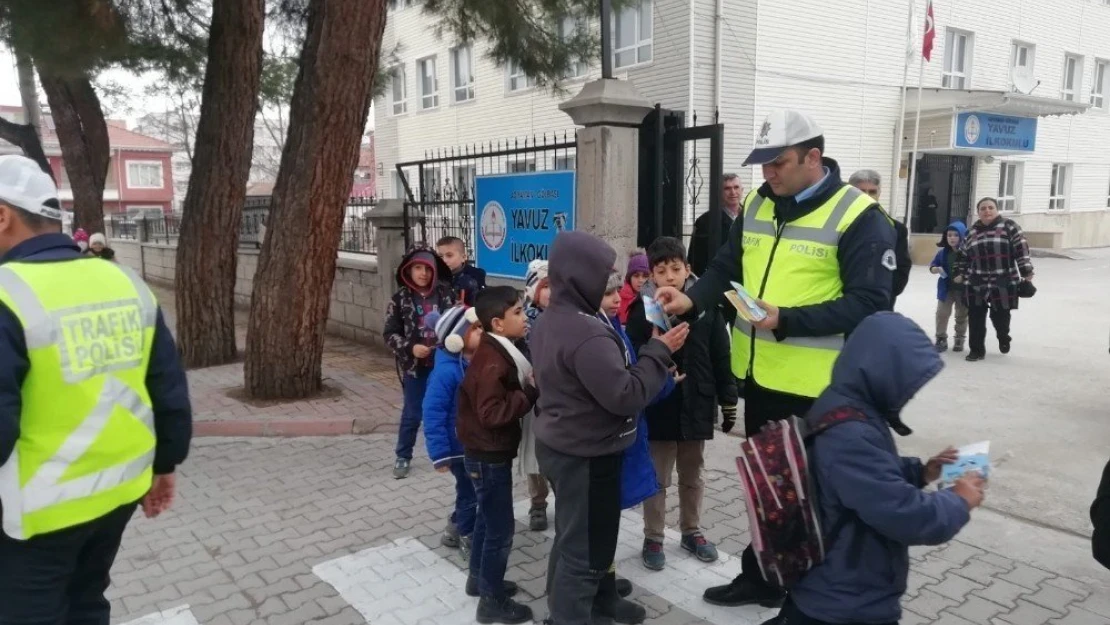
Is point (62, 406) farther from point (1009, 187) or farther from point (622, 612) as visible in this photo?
point (1009, 187)

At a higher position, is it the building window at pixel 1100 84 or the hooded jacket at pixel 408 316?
the building window at pixel 1100 84

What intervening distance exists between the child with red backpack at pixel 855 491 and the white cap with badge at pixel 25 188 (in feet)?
7.50

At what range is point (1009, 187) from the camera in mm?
21516

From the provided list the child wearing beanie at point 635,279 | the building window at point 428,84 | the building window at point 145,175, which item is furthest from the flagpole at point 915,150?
the building window at point 145,175

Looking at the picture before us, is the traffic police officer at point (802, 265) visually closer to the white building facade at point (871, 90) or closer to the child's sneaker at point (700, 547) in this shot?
the child's sneaker at point (700, 547)

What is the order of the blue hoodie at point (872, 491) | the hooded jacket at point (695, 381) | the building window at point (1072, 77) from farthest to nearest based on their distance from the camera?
the building window at point (1072, 77), the hooded jacket at point (695, 381), the blue hoodie at point (872, 491)

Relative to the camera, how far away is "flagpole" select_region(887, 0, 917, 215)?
1684 centimetres

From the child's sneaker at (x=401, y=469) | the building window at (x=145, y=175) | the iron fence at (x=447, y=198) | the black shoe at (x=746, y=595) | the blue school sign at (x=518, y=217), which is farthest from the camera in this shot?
the building window at (x=145, y=175)

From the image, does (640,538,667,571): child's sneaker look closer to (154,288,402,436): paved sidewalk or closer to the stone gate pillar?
the stone gate pillar

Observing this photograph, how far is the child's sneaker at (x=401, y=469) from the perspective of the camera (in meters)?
5.28

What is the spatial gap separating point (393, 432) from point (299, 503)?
1552 millimetres

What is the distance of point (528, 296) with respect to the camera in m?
4.06

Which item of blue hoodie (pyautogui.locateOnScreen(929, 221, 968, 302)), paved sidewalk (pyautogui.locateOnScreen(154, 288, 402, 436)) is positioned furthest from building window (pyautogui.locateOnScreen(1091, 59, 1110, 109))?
paved sidewalk (pyautogui.locateOnScreen(154, 288, 402, 436))

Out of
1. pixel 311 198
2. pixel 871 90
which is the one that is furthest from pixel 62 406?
pixel 871 90
